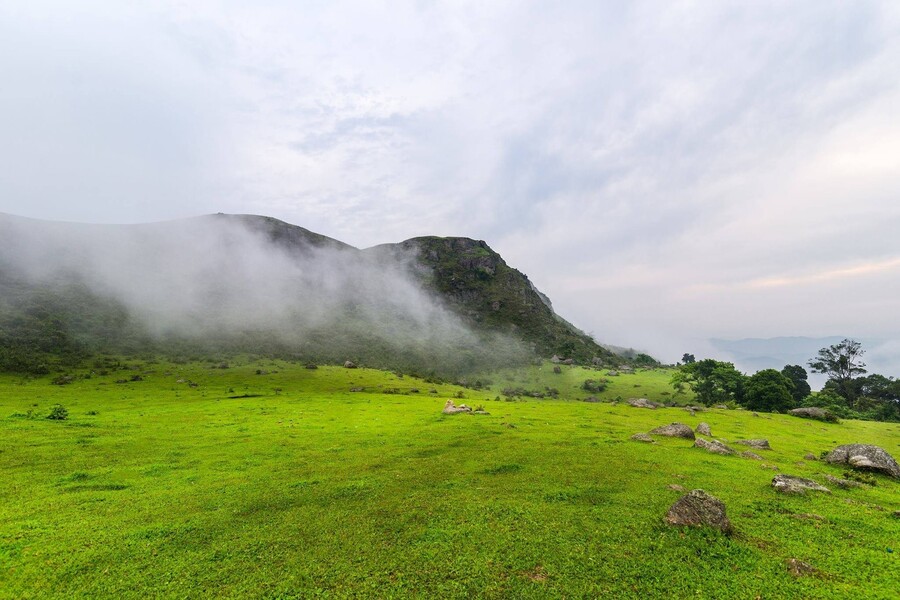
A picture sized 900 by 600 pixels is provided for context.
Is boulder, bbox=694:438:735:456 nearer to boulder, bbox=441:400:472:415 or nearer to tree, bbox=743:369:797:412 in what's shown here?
boulder, bbox=441:400:472:415

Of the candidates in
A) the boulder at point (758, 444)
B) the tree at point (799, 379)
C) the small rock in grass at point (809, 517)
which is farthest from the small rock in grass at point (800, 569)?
the tree at point (799, 379)

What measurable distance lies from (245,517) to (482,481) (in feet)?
31.6

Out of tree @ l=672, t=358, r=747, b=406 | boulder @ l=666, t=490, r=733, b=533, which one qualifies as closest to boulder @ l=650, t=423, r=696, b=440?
boulder @ l=666, t=490, r=733, b=533

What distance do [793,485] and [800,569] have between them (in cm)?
770

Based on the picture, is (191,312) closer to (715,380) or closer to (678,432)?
(678,432)

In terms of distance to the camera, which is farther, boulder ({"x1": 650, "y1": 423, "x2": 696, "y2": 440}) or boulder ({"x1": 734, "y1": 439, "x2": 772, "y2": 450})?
boulder ({"x1": 650, "y1": 423, "x2": 696, "y2": 440})

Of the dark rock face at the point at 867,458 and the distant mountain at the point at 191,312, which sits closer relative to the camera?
the dark rock face at the point at 867,458

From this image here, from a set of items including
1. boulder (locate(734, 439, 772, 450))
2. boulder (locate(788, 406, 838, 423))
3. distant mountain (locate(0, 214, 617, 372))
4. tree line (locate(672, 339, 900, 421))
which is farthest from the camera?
distant mountain (locate(0, 214, 617, 372))

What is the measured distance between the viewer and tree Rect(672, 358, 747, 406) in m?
87.7

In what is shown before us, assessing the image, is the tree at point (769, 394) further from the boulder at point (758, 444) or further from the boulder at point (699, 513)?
the boulder at point (699, 513)

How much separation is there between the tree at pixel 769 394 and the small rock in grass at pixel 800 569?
76.9m

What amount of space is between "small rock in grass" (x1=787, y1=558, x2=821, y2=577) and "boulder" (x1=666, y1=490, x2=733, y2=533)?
1592 mm

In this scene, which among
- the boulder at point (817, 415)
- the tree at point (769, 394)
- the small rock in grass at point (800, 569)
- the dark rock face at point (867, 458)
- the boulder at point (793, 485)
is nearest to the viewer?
the small rock in grass at point (800, 569)

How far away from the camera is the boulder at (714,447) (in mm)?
21922
